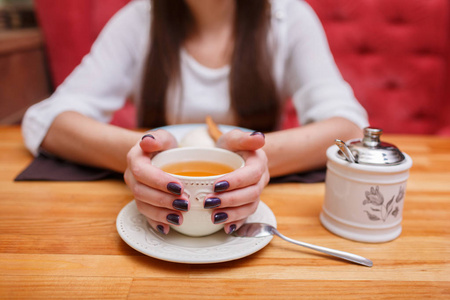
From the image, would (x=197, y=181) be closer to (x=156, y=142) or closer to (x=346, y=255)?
(x=156, y=142)

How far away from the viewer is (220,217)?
0.51m

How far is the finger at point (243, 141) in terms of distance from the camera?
553 millimetres

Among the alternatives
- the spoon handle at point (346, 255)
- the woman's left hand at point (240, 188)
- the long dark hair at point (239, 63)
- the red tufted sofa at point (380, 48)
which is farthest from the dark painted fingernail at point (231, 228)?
the red tufted sofa at point (380, 48)

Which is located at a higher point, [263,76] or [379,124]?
[263,76]

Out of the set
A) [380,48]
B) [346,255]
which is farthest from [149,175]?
[380,48]

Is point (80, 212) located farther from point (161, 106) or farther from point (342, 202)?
point (161, 106)

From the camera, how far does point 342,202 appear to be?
565 millimetres

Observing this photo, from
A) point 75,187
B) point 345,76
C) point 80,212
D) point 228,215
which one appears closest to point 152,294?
point 228,215

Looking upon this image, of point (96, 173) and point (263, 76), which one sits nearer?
point (96, 173)

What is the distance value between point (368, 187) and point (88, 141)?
60 centimetres

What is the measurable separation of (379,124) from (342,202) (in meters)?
1.59

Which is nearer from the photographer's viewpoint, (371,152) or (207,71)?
(371,152)

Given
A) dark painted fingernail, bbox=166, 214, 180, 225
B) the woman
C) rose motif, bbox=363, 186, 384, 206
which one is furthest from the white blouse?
dark painted fingernail, bbox=166, 214, 180, 225

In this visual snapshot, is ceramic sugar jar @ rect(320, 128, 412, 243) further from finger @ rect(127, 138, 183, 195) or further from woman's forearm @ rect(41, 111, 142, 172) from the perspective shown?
woman's forearm @ rect(41, 111, 142, 172)
